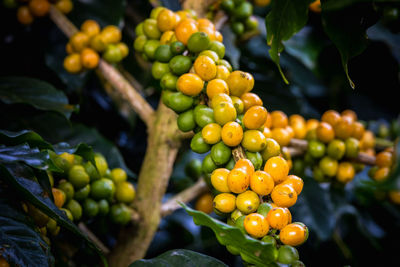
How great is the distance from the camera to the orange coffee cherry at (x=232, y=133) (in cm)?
73

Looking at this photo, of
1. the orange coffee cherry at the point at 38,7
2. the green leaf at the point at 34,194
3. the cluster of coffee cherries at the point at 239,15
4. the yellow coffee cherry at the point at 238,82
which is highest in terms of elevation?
the cluster of coffee cherries at the point at 239,15

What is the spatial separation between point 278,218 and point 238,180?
97 mm

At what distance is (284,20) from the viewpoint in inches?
30.3

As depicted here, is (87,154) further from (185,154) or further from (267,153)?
(185,154)

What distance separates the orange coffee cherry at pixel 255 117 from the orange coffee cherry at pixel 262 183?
0.12 m

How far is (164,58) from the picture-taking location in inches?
36.1

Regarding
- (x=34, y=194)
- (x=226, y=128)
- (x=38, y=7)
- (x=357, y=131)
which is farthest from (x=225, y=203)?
(x=38, y=7)

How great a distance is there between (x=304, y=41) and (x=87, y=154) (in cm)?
121

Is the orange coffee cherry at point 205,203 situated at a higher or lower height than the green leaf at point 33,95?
lower

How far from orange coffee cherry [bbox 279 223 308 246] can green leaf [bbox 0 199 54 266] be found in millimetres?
446

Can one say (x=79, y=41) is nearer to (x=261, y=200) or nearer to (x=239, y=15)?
(x=239, y=15)

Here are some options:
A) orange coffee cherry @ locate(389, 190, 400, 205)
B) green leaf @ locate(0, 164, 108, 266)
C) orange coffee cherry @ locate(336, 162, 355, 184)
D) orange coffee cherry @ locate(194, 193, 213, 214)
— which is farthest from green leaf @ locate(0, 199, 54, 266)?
orange coffee cherry @ locate(389, 190, 400, 205)

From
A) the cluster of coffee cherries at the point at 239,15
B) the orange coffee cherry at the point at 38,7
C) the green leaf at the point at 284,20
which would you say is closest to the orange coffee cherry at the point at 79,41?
the orange coffee cherry at the point at 38,7

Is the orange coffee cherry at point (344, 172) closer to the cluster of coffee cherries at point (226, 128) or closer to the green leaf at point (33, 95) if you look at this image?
the cluster of coffee cherries at point (226, 128)
